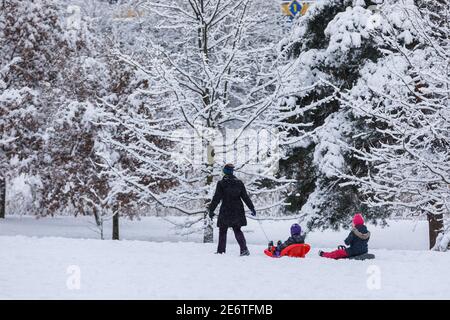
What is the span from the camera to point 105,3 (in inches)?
1752

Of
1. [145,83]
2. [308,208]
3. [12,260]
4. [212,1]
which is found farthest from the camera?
[145,83]

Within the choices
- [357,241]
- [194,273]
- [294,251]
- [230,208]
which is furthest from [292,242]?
[194,273]

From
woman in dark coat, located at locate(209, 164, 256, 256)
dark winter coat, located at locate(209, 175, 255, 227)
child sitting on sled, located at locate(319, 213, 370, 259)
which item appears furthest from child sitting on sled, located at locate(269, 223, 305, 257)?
child sitting on sled, located at locate(319, 213, 370, 259)

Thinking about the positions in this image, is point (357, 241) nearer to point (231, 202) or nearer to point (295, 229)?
point (295, 229)

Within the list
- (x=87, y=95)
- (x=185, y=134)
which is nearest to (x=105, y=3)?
(x=87, y=95)

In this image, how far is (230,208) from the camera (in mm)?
11984

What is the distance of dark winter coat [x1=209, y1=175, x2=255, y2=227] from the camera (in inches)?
469

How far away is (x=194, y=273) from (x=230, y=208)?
2.42 m

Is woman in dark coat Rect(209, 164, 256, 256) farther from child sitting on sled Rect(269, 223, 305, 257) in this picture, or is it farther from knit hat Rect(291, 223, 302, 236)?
knit hat Rect(291, 223, 302, 236)

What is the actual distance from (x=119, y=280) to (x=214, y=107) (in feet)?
26.8

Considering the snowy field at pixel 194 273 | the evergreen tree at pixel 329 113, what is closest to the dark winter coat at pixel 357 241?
the snowy field at pixel 194 273

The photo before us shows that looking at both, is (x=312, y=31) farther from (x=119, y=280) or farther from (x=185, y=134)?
(x=119, y=280)

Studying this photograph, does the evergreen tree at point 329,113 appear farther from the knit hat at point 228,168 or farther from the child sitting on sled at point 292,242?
the knit hat at point 228,168

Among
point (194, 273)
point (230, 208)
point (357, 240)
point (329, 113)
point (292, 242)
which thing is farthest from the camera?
point (329, 113)
